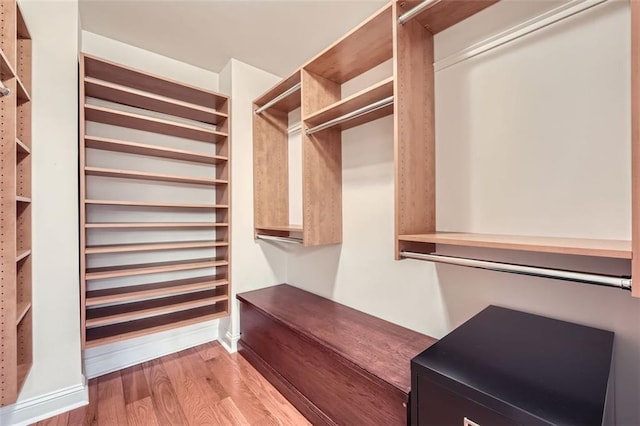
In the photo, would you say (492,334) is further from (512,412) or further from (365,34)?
(365,34)

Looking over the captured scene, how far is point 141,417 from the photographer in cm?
163

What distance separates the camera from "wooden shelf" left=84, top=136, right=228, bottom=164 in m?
1.89

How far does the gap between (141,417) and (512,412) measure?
1930 millimetres

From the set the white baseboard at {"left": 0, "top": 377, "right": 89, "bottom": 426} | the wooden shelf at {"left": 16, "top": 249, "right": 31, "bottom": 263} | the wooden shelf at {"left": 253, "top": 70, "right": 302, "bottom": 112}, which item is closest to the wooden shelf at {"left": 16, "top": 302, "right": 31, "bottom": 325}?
the wooden shelf at {"left": 16, "top": 249, "right": 31, "bottom": 263}

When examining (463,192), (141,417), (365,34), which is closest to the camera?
(463,192)

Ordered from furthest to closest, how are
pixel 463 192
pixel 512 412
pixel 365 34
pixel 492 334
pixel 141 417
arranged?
1. pixel 141 417
2. pixel 365 34
3. pixel 463 192
4. pixel 492 334
5. pixel 512 412

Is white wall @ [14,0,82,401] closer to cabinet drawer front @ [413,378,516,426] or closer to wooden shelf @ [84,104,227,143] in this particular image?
wooden shelf @ [84,104,227,143]

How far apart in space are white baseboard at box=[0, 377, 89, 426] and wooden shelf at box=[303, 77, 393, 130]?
7.40 ft

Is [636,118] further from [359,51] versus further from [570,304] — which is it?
[359,51]

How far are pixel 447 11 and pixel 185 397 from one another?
2.67 m

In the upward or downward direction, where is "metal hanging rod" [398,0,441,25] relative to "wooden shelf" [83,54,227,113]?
downward

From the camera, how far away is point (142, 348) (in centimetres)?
225

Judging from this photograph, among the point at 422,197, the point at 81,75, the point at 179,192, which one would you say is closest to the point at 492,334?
the point at 422,197

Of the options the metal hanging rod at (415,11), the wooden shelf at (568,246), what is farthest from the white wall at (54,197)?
Answer: the wooden shelf at (568,246)
